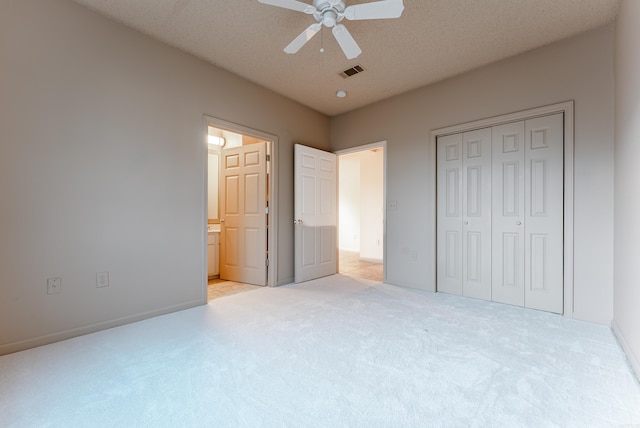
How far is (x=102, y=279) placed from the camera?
249cm

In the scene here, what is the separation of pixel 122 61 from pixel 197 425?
300 centimetres

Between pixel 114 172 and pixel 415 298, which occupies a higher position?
pixel 114 172

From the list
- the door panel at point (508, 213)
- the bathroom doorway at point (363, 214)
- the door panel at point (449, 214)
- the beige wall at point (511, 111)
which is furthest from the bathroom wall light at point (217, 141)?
the door panel at point (508, 213)

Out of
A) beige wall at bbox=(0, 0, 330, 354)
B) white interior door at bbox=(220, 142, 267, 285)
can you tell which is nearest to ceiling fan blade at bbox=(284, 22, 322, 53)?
beige wall at bbox=(0, 0, 330, 354)

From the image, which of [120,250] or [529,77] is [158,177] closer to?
[120,250]

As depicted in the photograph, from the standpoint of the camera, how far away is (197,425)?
4.41 ft

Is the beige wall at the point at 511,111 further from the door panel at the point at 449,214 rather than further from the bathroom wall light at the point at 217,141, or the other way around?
the bathroom wall light at the point at 217,141

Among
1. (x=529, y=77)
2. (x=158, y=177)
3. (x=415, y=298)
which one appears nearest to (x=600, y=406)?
(x=415, y=298)

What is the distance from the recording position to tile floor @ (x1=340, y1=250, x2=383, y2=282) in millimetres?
4786

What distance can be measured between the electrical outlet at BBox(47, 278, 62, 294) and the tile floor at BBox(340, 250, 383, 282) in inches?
144

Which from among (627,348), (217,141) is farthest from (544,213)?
(217,141)

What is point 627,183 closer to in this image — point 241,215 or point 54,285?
point 241,215

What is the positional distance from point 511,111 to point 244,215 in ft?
11.9

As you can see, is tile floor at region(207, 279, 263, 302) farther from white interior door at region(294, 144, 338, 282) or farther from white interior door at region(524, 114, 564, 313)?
white interior door at region(524, 114, 564, 313)
